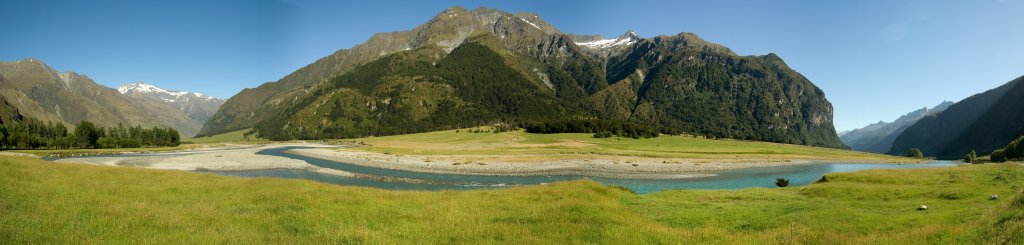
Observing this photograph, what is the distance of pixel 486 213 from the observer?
2008 cm

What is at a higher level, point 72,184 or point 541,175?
point 72,184

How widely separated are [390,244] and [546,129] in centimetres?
18272

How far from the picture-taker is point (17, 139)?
13312cm

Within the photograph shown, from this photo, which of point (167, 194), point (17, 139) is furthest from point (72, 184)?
point (17, 139)

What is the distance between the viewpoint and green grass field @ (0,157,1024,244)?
13.9 m

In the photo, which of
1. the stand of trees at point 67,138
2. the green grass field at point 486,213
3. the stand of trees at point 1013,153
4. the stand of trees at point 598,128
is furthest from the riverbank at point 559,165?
the stand of trees at point 67,138

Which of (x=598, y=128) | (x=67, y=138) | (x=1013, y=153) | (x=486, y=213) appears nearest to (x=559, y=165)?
(x=486, y=213)

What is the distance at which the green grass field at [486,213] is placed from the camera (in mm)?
13914

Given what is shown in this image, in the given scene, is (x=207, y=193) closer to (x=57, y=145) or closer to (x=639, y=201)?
(x=639, y=201)

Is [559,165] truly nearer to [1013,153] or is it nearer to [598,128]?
[1013,153]

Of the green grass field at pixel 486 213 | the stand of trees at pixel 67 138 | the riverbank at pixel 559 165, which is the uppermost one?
the stand of trees at pixel 67 138

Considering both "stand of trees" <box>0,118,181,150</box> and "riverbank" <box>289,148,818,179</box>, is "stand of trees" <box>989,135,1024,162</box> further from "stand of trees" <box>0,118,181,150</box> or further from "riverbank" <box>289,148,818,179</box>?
"stand of trees" <box>0,118,181,150</box>

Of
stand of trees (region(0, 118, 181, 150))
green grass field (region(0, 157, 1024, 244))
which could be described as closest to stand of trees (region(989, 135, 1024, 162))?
green grass field (region(0, 157, 1024, 244))

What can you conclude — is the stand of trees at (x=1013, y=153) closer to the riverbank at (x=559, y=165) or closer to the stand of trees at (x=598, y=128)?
the riverbank at (x=559, y=165)
